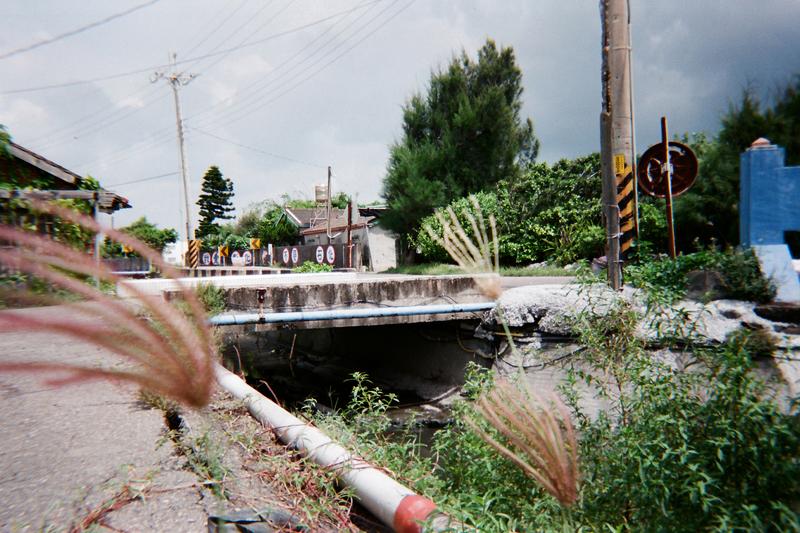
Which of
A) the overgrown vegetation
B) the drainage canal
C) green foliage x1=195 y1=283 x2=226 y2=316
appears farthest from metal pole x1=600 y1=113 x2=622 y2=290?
green foliage x1=195 y1=283 x2=226 y2=316

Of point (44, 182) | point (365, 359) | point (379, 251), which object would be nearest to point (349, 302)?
point (365, 359)

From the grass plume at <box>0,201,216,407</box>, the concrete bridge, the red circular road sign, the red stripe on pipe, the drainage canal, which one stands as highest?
the red circular road sign

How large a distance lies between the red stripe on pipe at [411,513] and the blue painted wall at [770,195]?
644 centimetres

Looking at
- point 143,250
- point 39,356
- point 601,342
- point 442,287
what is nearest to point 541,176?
point 442,287

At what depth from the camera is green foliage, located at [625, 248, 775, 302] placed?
19.1ft

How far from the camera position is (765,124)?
387cm

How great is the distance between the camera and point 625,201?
696cm

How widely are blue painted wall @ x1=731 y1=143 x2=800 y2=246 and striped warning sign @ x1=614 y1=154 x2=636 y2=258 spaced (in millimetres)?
1413

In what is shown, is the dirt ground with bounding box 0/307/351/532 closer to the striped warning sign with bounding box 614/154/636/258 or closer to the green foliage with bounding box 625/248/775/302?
the green foliage with bounding box 625/248/775/302

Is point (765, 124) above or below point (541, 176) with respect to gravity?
below

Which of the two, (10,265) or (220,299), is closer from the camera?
(10,265)

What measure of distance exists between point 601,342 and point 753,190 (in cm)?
441

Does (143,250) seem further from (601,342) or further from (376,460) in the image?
(601,342)

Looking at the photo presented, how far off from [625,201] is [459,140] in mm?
19231
